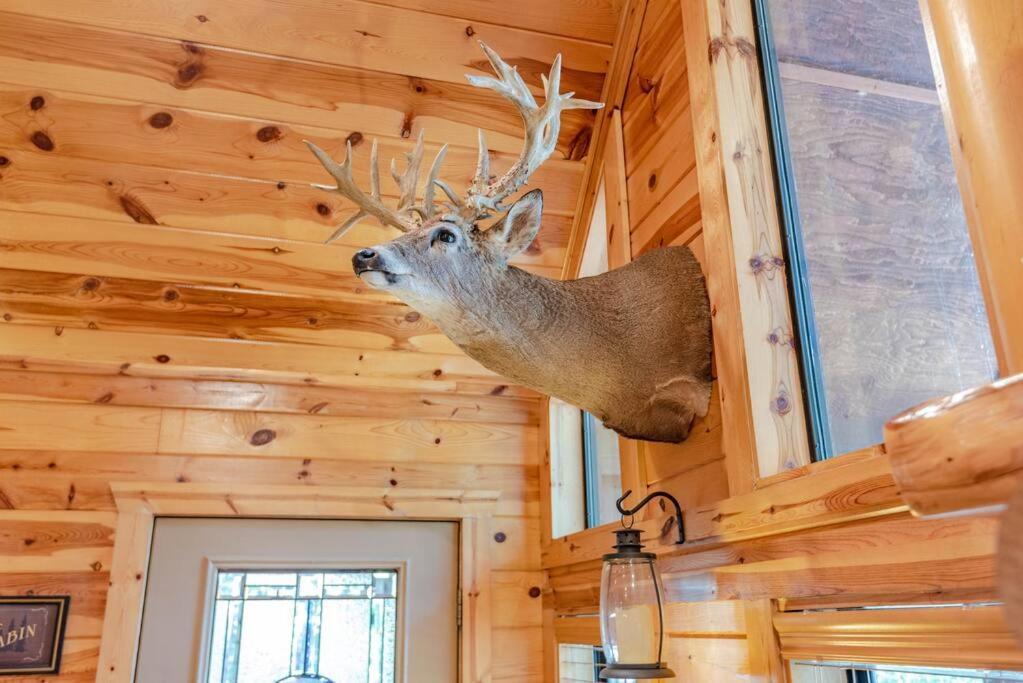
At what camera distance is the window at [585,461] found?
8.90 ft

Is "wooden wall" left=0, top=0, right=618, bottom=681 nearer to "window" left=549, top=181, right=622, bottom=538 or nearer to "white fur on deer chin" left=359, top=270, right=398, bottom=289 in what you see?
"window" left=549, top=181, right=622, bottom=538

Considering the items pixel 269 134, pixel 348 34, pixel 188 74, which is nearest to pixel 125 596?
pixel 269 134

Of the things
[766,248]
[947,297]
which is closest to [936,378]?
[947,297]

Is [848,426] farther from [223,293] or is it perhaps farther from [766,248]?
[223,293]

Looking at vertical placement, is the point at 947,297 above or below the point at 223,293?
below

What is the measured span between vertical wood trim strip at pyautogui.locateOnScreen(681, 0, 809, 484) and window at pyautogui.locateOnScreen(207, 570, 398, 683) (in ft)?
5.21

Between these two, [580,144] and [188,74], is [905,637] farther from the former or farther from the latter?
[188,74]

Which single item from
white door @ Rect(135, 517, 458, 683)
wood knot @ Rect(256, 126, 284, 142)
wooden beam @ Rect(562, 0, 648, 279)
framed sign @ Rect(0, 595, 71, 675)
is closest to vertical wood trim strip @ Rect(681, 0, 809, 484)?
wooden beam @ Rect(562, 0, 648, 279)

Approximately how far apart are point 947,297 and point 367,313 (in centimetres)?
185

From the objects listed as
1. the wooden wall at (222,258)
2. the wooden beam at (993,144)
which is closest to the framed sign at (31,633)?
the wooden wall at (222,258)

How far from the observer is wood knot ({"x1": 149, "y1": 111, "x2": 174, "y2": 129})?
2.39 meters

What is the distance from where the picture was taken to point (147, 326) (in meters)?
2.66

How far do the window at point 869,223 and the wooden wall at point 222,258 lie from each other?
1.00 meters

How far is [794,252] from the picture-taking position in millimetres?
1765
